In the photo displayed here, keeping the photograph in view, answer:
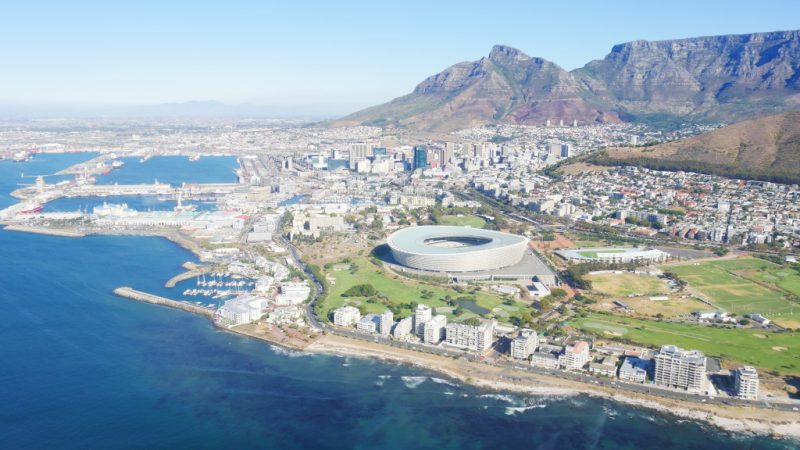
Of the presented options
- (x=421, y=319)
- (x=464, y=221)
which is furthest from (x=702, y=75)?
(x=421, y=319)

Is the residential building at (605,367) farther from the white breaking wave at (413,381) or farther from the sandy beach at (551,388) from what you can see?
the white breaking wave at (413,381)

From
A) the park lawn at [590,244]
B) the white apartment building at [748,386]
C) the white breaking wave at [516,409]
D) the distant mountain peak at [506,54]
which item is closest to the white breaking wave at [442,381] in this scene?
the white breaking wave at [516,409]

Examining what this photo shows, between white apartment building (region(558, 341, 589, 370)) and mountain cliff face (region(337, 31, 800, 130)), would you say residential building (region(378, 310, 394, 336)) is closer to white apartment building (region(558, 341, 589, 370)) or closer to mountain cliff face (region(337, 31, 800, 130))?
white apartment building (region(558, 341, 589, 370))

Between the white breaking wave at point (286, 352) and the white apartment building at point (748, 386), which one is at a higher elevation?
the white apartment building at point (748, 386)

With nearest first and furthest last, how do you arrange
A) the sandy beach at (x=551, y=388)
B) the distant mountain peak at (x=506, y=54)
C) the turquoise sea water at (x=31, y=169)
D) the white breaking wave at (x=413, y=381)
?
the sandy beach at (x=551, y=388) < the white breaking wave at (x=413, y=381) < the turquoise sea water at (x=31, y=169) < the distant mountain peak at (x=506, y=54)

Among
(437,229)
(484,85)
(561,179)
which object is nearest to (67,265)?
(437,229)

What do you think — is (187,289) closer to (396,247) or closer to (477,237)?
(396,247)
